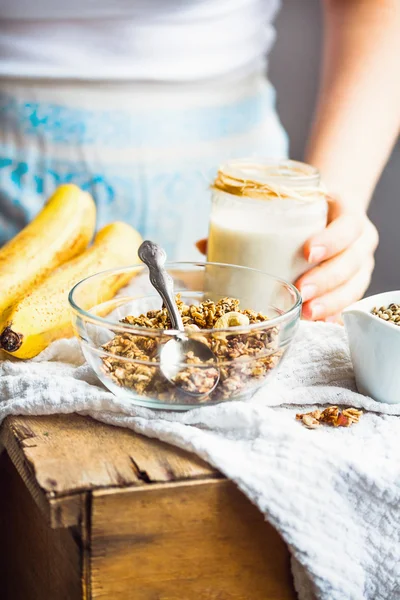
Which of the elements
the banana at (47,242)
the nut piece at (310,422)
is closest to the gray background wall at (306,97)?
the banana at (47,242)

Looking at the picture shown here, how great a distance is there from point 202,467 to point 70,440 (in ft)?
0.36

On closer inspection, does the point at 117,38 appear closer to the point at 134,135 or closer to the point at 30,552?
the point at 134,135

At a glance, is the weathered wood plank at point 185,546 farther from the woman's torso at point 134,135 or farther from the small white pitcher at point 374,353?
the woman's torso at point 134,135

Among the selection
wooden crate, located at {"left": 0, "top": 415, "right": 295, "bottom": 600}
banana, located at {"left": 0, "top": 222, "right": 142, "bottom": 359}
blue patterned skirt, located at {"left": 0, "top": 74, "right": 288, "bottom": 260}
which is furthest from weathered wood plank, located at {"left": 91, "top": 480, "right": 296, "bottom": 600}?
blue patterned skirt, located at {"left": 0, "top": 74, "right": 288, "bottom": 260}

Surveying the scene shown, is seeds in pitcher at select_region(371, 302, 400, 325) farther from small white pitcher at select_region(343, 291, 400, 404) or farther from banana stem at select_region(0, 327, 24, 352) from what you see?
banana stem at select_region(0, 327, 24, 352)

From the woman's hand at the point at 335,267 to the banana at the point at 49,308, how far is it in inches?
8.1

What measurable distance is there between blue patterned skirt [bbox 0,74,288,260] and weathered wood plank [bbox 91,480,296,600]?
0.62 metres

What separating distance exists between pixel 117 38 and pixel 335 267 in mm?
475

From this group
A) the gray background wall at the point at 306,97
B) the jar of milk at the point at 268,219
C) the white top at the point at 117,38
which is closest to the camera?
the jar of milk at the point at 268,219

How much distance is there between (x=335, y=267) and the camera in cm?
91

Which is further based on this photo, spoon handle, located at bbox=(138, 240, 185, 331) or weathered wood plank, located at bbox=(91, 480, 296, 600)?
spoon handle, located at bbox=(138, 240, 185, 331)

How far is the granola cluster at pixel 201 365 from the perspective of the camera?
0.63 metres

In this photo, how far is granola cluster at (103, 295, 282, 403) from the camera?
63cm

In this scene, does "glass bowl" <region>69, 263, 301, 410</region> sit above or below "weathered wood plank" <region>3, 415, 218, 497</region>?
above
